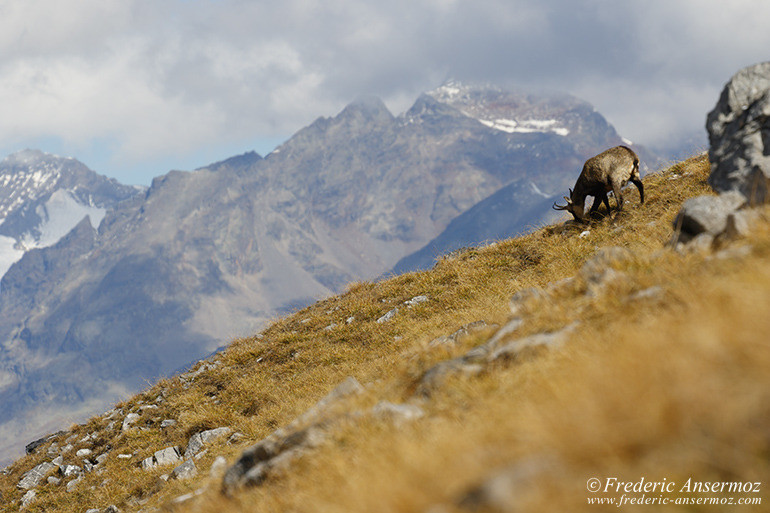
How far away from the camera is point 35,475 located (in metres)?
15.0

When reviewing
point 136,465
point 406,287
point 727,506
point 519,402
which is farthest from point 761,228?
point 136,465

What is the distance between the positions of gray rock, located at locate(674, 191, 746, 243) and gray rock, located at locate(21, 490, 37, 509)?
1583 centimetres

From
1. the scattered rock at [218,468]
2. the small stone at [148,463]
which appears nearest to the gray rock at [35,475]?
the small stone at [148,463]

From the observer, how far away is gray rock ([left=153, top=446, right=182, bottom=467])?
486 inches

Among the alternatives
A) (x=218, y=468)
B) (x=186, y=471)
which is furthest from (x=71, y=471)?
(x=218, y=468)

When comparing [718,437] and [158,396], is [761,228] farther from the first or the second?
Result: [158,396]

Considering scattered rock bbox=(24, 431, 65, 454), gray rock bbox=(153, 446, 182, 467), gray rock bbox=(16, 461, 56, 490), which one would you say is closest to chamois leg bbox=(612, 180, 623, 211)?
gray rock bbox=(153, 446, 182, 467)

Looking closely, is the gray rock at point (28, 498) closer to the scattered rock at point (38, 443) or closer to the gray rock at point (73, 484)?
the gray rock at point (73, 484)

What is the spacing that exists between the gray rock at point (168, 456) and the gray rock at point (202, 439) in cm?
25

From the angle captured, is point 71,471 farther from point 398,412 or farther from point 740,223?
point 740,223

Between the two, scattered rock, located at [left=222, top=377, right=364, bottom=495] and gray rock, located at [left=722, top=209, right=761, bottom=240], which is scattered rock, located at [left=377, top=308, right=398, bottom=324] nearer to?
scattered rock, located at [left=222, top=377, right=364, bottom=495]

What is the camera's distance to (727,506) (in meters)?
2.98

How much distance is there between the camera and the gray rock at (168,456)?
12.3m

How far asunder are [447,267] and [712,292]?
44.6 feet
